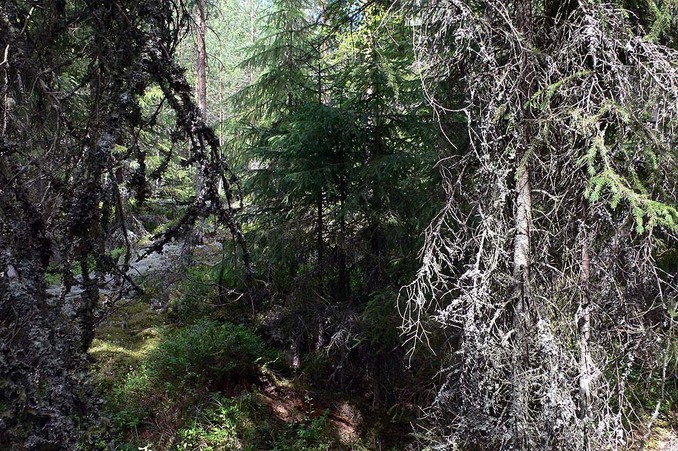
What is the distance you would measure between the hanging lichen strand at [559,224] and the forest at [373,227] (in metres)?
0.02

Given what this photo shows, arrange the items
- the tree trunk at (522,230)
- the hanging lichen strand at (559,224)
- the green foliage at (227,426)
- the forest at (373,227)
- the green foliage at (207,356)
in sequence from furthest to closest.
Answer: the green foliage at (207,356) < the green foliage at (227,426) < the tree trunk at (522,230) < the hanging lichen strand at (559,224) < the forest at (373,227)

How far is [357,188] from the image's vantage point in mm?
6707

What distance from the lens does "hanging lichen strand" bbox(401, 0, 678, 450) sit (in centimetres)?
300

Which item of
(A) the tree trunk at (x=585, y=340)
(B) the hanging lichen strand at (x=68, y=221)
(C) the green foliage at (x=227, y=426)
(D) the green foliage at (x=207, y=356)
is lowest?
(C) the green foliage at (x=227, y=426)

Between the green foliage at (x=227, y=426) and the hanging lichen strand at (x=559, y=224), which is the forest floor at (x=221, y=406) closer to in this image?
the green foliage at (x=227, y=426)

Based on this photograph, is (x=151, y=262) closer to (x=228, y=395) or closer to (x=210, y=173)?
(x=228, y=395)

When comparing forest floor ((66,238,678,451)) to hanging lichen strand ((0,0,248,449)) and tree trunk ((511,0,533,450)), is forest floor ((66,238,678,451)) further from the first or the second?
hanging lichen strand ((0,0,248,449))

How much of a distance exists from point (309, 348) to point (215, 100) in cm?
2662

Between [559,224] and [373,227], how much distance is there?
11.7 feet

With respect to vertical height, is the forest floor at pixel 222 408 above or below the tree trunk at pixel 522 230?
below

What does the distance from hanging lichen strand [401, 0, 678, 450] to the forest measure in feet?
0.07

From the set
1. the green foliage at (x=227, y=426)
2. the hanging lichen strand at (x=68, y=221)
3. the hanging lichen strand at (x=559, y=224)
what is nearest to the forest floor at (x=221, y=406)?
the green foliage at (x=227, y=426)

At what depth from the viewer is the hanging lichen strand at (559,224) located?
9.86ft

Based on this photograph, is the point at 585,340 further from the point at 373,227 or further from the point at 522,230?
the point at 373,227
